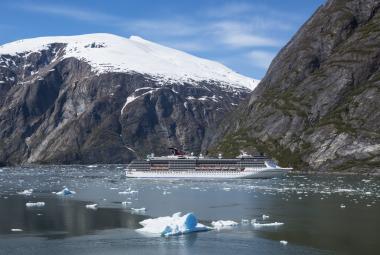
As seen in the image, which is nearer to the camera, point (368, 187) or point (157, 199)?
point (157, 199)

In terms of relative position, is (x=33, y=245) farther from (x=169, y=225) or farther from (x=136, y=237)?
(x=169, y=225)

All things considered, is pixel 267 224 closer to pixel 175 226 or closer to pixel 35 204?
pixel 175 226

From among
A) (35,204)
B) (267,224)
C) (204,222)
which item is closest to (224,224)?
(204,222)

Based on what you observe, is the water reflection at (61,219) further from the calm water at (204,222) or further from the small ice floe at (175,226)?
the small ice floe at (175,226)

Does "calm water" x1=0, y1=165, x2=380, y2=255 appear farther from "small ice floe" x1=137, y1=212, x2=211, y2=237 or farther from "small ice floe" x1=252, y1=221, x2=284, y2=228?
"small ice floe" x1=137, y1=212, x2=211, y2=237

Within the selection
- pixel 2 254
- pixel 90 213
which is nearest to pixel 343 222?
pixel 90 213

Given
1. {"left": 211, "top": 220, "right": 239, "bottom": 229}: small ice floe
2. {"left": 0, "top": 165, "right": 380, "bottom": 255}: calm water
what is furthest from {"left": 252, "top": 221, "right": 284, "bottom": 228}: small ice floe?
{"left": 211, "top": 220, "right": 239, "bottom": 229}: small ice floe
